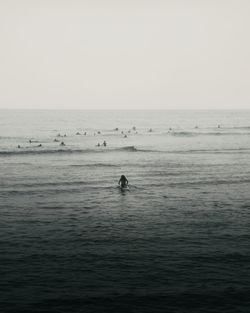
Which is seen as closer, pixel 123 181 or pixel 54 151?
pixel 123 181

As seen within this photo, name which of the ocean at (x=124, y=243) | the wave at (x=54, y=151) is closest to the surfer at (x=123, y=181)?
the ocean at (x=124, y=243)

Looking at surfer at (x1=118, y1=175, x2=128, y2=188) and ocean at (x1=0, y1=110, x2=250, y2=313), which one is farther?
surfer at (x1=118, y1=175, x2=128, y2=188)

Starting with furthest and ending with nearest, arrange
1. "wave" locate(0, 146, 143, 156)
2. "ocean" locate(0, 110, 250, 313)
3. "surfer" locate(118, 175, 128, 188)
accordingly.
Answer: "wave" locate(0, 146, 143, 156) < "surfer" locate(118, 175, 128, 188) < "ocean" locate(0, 110, 250, 313)

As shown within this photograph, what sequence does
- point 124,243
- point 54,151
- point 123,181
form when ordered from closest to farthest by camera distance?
point 124,243, point 123,181, point 54,151

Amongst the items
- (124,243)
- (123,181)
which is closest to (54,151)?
(123,181)

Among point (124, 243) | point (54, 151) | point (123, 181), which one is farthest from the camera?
point (54, 151)

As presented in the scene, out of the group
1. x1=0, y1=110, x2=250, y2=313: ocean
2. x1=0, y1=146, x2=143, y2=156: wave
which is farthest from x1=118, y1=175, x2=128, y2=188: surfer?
x1=0, y1=146, x2=143, y2=156: wave

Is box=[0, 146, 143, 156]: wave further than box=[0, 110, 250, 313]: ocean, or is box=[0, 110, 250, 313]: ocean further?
box=[0, 146, 143, 156]: wave

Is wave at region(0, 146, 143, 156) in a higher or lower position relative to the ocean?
higher

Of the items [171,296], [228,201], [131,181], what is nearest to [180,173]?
[131,181]

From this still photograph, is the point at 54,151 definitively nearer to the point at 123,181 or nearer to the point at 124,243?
the point at 123,181

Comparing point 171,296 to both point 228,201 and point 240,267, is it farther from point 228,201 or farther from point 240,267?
point 228,201

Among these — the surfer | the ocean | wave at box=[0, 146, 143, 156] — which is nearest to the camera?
the ocean

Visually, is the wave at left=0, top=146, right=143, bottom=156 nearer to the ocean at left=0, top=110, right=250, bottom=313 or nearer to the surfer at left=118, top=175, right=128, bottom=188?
the ocean at left=0, top=110, right=250, bottom=313
